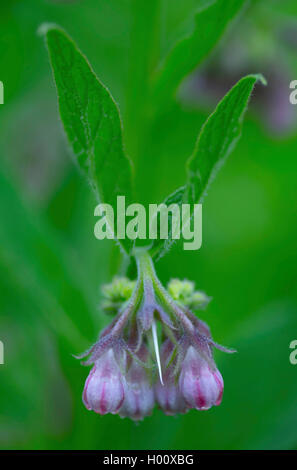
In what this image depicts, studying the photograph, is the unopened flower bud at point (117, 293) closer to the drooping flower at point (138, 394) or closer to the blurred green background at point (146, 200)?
the drooping flower at point (138, 394)

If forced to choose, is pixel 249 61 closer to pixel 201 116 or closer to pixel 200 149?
pixel 201 116

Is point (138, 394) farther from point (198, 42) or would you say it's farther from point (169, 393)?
point (198, 42)

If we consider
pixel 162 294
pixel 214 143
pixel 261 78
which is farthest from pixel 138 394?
pixel 261 78

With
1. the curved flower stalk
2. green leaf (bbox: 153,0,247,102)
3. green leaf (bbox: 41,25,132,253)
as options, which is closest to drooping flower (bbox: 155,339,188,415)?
the curved flower stalk

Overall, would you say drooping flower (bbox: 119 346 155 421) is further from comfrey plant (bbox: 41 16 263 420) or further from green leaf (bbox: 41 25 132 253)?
green leaf (bbox: 41 25 132 253)

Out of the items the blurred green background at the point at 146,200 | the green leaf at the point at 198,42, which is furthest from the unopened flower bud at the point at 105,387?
the green leaf at the point at 198,42

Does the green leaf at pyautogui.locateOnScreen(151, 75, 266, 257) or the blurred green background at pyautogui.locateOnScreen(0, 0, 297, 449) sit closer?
the green leaf at pyautogui.locateOnScreen(151, 75, 266, 257)

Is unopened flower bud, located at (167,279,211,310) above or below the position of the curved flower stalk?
above
